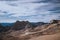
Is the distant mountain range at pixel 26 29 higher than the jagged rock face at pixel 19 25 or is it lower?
lower

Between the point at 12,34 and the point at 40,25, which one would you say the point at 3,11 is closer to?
the point at 12,34

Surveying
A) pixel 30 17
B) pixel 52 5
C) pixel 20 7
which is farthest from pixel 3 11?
pixel 52 5

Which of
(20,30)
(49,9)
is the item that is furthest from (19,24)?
(49,9)

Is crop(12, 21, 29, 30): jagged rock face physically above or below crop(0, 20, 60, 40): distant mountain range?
above

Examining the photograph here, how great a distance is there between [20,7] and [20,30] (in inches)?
16.1

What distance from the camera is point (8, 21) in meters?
2.81

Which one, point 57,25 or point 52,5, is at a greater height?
point 52,5

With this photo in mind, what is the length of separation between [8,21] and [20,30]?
0.26 metres

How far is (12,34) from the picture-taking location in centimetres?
279

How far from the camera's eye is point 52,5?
292 centimetres

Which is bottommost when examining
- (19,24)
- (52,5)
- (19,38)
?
(19,38)

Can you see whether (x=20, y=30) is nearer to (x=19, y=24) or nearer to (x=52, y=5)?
(x=19, y=24)

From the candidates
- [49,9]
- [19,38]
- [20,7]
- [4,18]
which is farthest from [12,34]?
[49,9]

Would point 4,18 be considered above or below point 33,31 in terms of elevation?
above
